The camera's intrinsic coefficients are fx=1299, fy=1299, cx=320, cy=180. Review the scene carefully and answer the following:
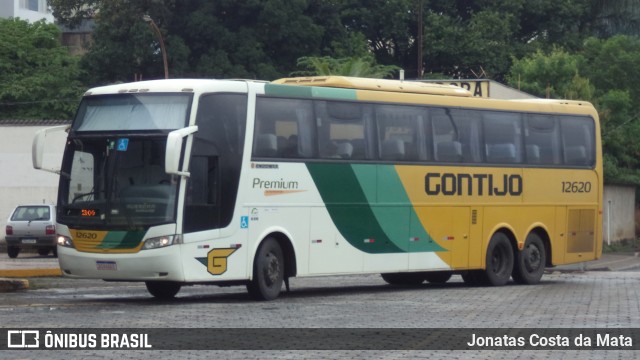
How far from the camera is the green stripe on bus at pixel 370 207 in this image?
21.3m

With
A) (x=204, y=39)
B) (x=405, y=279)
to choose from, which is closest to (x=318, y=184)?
(x=405, y=279)

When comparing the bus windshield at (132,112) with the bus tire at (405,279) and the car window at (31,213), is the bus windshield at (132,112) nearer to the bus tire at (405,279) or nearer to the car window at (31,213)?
the bus tire at (405,279)

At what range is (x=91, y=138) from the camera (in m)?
19.2

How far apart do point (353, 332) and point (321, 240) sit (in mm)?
6618

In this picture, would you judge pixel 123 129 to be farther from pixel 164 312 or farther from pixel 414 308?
pixel 414 308

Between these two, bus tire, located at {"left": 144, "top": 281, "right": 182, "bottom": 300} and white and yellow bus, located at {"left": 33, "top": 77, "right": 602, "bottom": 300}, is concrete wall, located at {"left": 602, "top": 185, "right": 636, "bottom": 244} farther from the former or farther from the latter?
bus tire, located at {"left": 144, "top": 281, "right": 182, "bottom": 300}

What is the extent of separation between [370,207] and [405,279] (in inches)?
149

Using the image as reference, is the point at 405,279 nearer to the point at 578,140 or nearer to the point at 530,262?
the point at 530,262

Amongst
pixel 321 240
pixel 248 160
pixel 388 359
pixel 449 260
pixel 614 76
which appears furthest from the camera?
pixel 614 76

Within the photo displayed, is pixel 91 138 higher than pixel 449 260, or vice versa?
pixel 91 138

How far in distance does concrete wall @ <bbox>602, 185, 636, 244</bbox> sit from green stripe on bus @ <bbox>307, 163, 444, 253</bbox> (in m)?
28.4

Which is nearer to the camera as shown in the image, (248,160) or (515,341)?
(515,341)

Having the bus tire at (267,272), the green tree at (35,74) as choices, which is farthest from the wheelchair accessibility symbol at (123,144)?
the green tree at (35,74)

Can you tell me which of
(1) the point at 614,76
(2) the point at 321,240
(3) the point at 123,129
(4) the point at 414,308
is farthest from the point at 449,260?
(1) the point at 614,76
